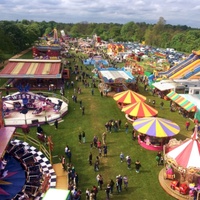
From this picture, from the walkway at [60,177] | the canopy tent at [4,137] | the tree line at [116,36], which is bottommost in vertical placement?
the walkway at [60,177]

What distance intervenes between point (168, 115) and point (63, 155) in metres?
13.8

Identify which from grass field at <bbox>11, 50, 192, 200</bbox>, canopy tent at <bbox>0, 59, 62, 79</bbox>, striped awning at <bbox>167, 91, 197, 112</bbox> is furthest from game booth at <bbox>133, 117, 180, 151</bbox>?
canopy tent at <bbox>0, 59, 62, 79</bbox>

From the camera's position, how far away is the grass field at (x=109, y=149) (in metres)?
15.4

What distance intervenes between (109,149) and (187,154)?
6606 mm

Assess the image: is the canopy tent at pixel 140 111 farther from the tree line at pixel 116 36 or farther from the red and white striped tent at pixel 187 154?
the tree line at pixel 116 36

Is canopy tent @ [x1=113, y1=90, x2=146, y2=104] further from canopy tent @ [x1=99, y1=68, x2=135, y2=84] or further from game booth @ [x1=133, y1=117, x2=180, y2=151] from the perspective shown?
game booth @ [x1=133, y1=117, x2=180, y2=151]

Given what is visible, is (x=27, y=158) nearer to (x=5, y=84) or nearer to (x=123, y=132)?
(x=123, y=132)

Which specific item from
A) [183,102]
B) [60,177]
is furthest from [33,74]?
[60,177]

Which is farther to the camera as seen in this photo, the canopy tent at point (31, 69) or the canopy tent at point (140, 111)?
the canopy tent at point (31, 69)

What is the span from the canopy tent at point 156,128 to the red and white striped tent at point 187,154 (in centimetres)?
356

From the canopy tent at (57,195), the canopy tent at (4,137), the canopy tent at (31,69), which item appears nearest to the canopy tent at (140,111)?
the canopy tent at (4,137)

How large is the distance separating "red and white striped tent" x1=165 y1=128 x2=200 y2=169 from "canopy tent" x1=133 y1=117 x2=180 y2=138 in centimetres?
356

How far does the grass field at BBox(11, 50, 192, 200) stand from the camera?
15.4 meters

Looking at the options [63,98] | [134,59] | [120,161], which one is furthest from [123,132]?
[134,59]
